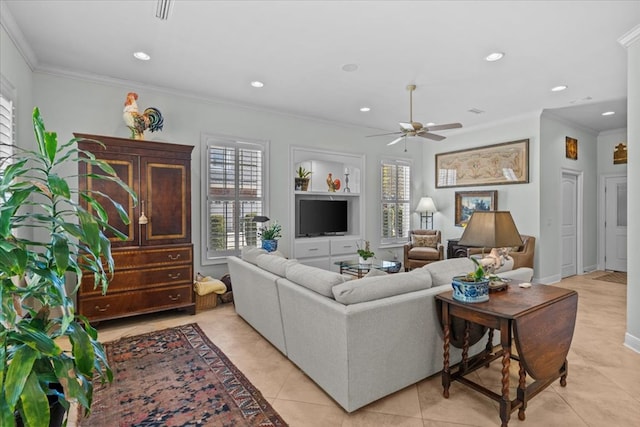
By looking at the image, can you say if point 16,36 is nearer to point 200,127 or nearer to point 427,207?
point 200,127

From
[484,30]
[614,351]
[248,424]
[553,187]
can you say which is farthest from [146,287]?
[553,187]

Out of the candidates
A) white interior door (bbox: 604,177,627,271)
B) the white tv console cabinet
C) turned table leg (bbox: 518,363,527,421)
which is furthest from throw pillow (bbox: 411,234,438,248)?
turned table leg (bbox: 518,363,527,421)

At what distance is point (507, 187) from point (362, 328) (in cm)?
477

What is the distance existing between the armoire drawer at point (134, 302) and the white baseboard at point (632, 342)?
437 cm

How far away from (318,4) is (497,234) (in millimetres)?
2080

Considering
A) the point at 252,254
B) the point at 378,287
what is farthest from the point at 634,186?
the point at 252,254

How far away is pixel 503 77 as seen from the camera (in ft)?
12.5

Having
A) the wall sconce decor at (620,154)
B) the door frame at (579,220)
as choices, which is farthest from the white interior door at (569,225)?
the wall sconce decor at (620,154)

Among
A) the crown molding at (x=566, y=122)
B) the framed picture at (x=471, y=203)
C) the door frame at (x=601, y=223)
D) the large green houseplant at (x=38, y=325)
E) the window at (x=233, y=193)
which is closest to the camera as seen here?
the large green houseplant at (x=38, y=325)

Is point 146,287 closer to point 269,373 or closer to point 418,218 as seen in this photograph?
point 269,373

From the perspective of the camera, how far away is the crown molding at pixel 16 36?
254 centimetres

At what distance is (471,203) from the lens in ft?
20.0

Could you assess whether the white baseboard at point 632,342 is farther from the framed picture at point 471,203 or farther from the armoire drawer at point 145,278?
the armoire drawer at point 145,278

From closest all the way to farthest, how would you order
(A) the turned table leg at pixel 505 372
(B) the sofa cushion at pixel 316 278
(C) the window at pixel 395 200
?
(A) the turned table leg at pixel 505 372 → (B) the sofa cushion at pixel 316 278 → (C) the window at pixel 395 200
